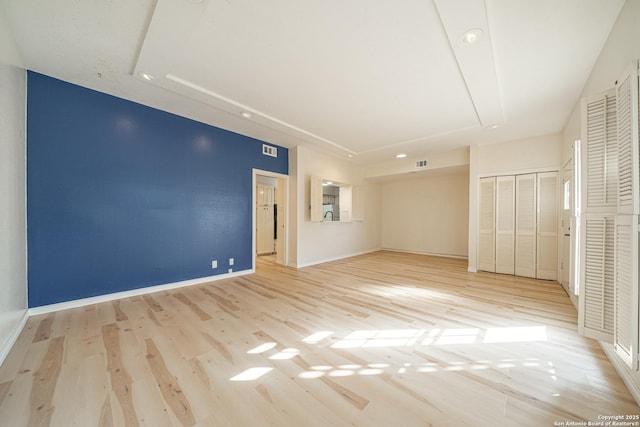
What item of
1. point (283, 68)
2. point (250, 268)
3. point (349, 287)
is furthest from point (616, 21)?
point (250, 268)

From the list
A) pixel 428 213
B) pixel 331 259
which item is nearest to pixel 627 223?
pixel 331 259

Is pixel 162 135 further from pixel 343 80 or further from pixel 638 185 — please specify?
pixel 638 185

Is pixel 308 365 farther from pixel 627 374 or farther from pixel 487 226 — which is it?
pixel 487 226

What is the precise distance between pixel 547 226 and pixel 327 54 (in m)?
5.06

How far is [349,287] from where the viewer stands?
3.80m

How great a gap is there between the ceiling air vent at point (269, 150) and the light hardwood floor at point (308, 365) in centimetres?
310

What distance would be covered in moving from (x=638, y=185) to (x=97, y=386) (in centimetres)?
374

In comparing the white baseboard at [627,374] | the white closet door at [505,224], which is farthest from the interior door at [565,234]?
the white baseboard at [627,374]

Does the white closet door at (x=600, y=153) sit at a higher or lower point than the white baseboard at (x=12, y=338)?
higher

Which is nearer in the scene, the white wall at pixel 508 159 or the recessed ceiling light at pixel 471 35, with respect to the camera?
the recessed ceiling light at pixel 471 35

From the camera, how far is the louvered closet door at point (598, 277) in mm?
1677

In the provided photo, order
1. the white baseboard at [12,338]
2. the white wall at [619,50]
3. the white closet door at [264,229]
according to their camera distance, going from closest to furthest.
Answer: the white wall at [619,50] → the white baseboard at [12,338] → the white closet door at [264,229]

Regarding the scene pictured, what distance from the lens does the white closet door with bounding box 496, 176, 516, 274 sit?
4.61 meters

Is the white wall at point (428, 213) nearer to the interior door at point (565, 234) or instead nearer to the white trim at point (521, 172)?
the white trim at point (521, 172)
